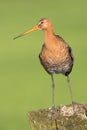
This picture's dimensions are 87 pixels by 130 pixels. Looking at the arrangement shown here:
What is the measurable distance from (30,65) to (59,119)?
11.9 metres

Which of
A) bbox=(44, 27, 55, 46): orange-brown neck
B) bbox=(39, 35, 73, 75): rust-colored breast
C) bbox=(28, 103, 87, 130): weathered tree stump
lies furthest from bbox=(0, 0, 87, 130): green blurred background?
bbox=(28, 103, 87, 130): weathered tree stump

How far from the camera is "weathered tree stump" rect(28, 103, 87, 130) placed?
5.43 m

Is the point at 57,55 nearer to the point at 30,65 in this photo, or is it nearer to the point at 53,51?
the point at 53,51

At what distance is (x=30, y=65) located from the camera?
17.4m

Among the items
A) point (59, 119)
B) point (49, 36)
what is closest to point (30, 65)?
point (49, 36)

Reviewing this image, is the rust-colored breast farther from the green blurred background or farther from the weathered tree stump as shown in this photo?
the weathered tree stump

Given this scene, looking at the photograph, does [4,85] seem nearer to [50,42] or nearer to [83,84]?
[83,84]

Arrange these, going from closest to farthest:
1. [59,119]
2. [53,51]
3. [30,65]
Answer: [59,119]
[53,51]
[30,65]

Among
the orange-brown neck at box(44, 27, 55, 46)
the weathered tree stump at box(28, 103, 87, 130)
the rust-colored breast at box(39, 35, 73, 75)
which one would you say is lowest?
the weathered tree stump at box(28, 103, 87, 130)

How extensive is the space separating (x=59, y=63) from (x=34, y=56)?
32.4 ft

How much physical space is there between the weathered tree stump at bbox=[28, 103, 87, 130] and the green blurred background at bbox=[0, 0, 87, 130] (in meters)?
5.00

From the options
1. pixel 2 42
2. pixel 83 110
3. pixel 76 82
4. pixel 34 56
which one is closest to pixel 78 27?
pixel 2 42

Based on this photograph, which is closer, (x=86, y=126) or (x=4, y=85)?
(x=86, y=126)

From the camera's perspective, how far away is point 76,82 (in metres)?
14.8
